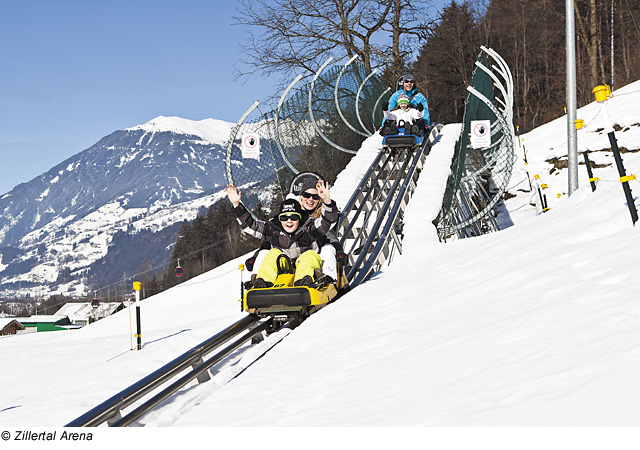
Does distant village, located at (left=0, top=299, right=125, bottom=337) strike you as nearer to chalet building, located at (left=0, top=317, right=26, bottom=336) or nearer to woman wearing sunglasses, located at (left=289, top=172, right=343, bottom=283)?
chalet building, located at (left=0, top=317, right=26, bottom=336)

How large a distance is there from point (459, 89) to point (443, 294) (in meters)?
30.9

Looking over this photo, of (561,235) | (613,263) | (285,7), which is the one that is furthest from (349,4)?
(613,263)

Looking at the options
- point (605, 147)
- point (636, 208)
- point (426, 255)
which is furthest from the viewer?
point (605, 147)

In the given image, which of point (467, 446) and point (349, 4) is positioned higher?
point (349, 4)

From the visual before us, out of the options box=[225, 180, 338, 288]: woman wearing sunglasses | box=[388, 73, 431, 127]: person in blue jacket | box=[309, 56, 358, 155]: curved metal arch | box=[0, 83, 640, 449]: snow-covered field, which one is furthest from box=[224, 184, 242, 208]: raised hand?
box=[388, 73, 431, 127]: person in blue jacket

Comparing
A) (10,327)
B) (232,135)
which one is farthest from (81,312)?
(232,135)

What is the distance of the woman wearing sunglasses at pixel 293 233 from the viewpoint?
668cm

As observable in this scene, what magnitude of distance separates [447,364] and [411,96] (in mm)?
12946

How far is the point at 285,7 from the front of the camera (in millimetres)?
23406

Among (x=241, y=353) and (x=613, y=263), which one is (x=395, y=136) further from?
(x=613, y=263)

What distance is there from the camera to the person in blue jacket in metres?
15.4

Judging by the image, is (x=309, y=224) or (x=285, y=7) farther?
(x=285, y=7)

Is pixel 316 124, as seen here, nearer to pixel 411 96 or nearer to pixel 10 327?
pixel 411 96

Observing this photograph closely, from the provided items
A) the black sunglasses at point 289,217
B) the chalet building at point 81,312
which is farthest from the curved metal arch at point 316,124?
the chalet building at point 81,312
